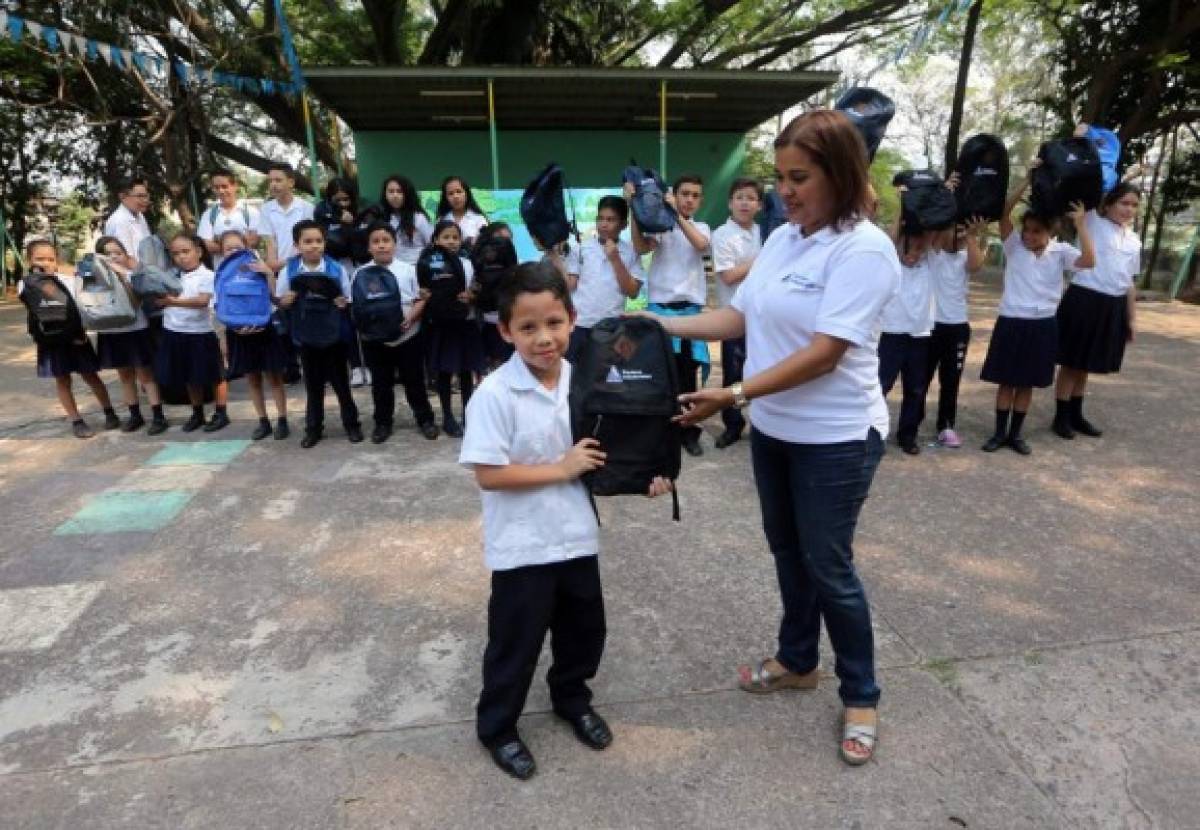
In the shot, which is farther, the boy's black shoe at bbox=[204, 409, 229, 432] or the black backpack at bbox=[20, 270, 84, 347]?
the boy's black shoe at bbox=[204, 409, 229, 432]

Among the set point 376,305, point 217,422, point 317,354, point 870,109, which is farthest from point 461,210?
point 870,109

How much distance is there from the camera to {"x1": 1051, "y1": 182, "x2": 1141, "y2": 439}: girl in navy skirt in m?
4.88

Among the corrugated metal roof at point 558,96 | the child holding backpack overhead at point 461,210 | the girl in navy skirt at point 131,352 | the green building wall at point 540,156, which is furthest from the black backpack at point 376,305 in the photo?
the green building wall at point 540,156

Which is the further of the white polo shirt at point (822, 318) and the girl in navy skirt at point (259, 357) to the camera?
the girl in navy skirt at point (259, 357)

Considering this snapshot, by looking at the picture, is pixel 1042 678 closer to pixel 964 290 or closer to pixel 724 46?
pixel 964 290

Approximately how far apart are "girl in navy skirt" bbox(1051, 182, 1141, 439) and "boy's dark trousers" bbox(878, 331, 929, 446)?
1.08 meters

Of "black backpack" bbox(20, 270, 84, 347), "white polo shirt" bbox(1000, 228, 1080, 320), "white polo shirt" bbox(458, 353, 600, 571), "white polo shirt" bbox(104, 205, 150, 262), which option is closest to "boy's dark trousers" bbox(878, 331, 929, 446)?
"white polo shirt" bbox(1000, 228, 1080, 320)

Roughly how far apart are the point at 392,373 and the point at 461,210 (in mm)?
1569

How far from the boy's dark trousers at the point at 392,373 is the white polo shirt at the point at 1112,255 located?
14.6ft

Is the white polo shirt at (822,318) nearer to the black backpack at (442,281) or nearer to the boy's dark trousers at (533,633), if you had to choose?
the boy's dark trousers at (533,633)

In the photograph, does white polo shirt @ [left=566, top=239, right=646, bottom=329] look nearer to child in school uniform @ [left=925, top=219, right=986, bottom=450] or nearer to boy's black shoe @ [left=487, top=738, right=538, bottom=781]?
child in school uniform @ [left=925, top=219, right=986, bottom=450]

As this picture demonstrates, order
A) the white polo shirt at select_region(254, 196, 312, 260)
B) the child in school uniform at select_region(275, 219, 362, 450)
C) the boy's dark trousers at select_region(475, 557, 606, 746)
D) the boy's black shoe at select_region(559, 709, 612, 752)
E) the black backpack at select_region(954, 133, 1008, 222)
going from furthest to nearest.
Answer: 1. the white polo shirt at select_region(254, 196, 312, 260)
2. the child in school uniform at select_region(275, 219, 362, 450)
3. the black backpack at select_region(954, 133, 1008, 222)
4. the boy's black shoe at select_region(559, 709, 612, 752)
5. the boy's dark trousers at select_region(475, 557, 606, 746)

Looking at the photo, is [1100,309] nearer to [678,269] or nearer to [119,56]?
[678,269]

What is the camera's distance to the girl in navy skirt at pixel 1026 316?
4809 millimetres
